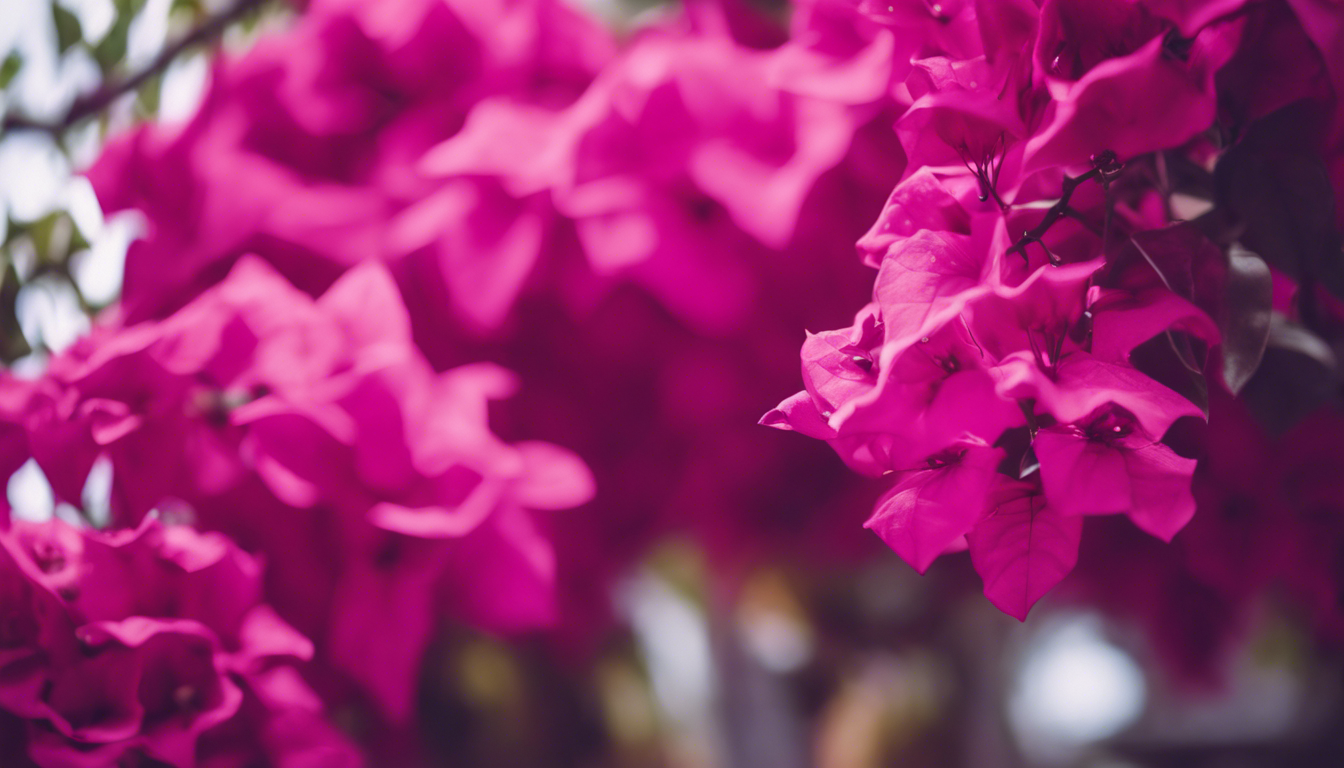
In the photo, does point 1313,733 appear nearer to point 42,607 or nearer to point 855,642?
point 855,642

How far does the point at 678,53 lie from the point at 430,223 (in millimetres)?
109

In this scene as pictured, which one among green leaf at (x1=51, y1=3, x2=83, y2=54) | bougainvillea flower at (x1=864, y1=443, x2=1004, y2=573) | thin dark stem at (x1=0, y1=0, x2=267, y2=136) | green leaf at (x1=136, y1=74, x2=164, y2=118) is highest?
green leaf at (x1=51, y1=3, x2=83, y2=54)

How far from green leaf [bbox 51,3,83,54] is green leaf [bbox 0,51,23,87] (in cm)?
2

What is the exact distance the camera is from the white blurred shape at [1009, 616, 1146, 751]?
66 cm

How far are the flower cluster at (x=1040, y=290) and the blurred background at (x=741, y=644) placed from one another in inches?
6.1

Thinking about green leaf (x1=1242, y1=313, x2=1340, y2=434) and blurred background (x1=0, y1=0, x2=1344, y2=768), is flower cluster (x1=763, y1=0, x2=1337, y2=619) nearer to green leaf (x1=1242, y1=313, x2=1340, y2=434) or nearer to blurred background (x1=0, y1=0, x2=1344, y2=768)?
green leaf (x1=1242, y1=313, x2=1340, y2=434)

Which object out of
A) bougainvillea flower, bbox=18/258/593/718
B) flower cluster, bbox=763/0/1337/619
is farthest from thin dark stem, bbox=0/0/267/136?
flower cluster, bbox=763/0/1337/619

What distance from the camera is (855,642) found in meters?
0.57

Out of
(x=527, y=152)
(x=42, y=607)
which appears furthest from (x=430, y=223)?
(x=42, y=607)

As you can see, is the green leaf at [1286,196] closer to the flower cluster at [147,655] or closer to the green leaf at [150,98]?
the flower cluster at [147,655]

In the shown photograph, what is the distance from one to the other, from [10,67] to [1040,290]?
1.22ft

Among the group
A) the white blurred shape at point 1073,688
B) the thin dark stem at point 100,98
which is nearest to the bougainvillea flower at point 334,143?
the thin dark stem at point 100,98

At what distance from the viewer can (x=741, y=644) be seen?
0.50 meters

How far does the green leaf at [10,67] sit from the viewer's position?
0.33 meters
